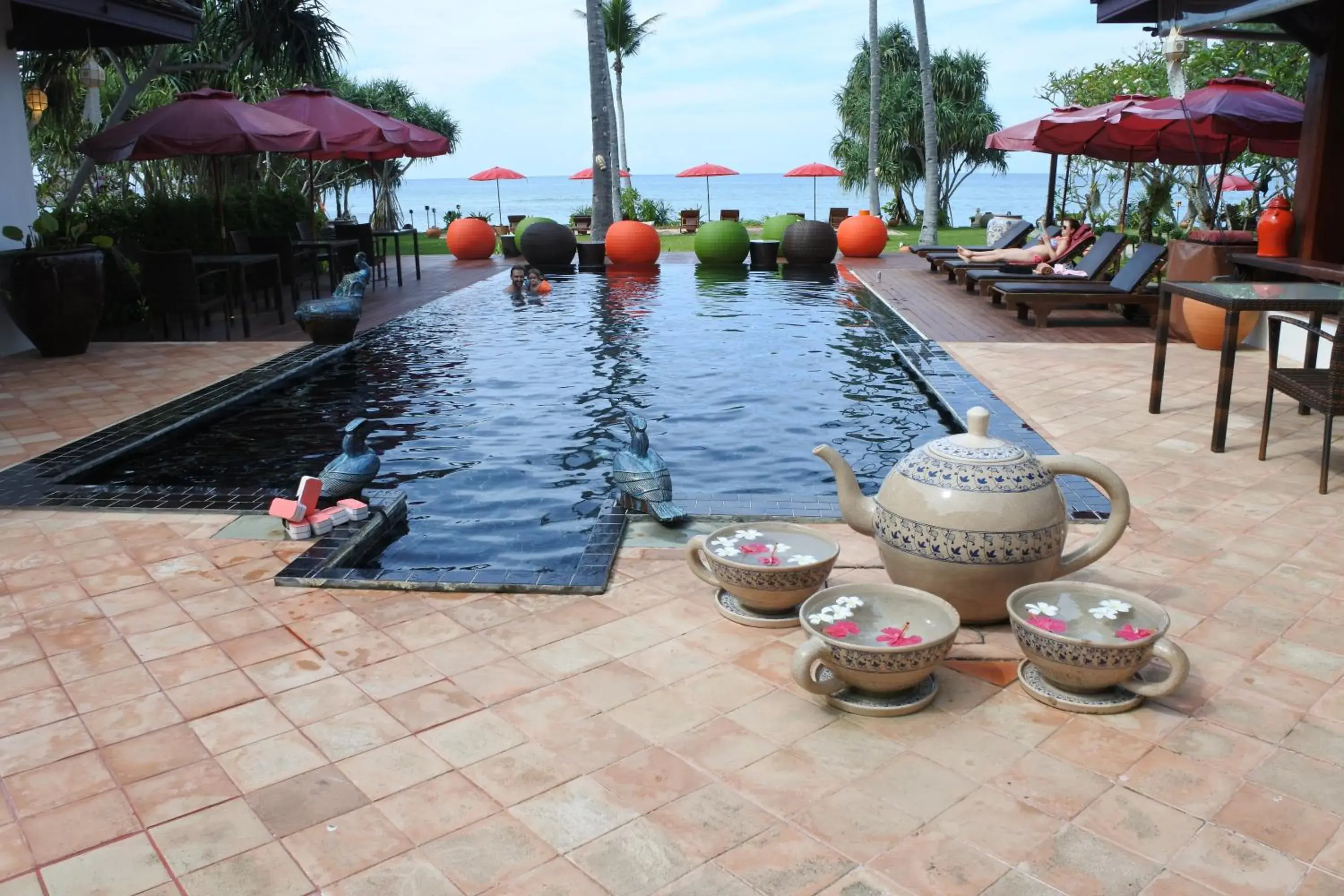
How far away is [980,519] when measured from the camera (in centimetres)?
371

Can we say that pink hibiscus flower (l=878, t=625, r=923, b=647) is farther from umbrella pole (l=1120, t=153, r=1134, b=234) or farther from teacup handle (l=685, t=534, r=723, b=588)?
umbrella pole (l=1120, t=153, r=1134, b=234)

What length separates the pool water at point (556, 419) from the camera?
596 centimetres

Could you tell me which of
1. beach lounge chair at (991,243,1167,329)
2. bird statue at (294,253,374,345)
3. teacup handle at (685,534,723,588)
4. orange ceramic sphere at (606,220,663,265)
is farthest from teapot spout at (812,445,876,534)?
orange ceramic sphere at (606,220,663,265)

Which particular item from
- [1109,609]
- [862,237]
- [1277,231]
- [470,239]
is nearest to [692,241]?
[862,237]

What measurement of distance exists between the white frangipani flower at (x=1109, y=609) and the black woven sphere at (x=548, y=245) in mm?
16041

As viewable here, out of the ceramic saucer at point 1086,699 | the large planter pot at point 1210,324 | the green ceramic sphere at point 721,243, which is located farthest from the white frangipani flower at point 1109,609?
the green ceramic sphere at point 721,243

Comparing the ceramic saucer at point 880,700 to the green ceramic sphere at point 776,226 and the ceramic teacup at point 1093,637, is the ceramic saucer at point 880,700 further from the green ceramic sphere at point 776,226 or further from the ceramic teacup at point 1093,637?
the green ceramic sphere at point 776,226

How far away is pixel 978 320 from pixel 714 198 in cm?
8753

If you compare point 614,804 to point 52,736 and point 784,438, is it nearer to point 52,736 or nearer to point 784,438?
point 52,736

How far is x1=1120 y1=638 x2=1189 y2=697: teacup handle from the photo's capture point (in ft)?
10.8

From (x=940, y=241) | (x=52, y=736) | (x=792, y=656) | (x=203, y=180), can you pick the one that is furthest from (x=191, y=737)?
(x=940, y=241)

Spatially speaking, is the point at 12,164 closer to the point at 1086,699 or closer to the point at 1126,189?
the point at 1086,699

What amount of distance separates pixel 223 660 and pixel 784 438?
4.33 meters

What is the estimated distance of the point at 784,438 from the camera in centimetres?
732
